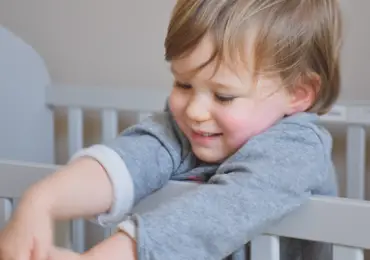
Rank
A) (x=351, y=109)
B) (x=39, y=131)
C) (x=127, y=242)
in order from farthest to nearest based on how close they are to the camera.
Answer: (x=39, y=131) < (x=351, y=109) < (x=127, y=242)

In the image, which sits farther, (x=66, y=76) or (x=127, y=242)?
(x=66, y=76)

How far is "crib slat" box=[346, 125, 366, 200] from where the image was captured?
3.84 feet

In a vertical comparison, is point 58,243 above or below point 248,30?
below

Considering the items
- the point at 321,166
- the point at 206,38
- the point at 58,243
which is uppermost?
the point at 206,38

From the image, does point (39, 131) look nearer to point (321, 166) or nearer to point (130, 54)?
point (130, 54)

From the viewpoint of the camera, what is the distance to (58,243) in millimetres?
848

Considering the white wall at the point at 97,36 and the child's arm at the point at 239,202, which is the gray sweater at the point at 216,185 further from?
the white wall at the point at 97,36

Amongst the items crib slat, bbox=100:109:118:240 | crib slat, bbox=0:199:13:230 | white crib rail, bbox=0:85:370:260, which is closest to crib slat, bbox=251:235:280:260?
crib slat, bbox=0:199:13:230

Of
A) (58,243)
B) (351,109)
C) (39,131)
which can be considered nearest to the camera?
(58,243)

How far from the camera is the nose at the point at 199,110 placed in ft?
2.37

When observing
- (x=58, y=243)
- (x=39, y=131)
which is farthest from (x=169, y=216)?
(x=39, y=131)

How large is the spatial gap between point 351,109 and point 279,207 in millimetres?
541

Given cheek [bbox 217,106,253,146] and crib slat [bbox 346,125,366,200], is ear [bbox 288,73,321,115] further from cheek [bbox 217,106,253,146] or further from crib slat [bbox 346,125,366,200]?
crib slat [bbox 346,125,366,200]

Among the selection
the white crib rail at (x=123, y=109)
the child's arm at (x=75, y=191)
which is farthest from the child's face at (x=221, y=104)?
the white crib rail at (x=123, y=109)
